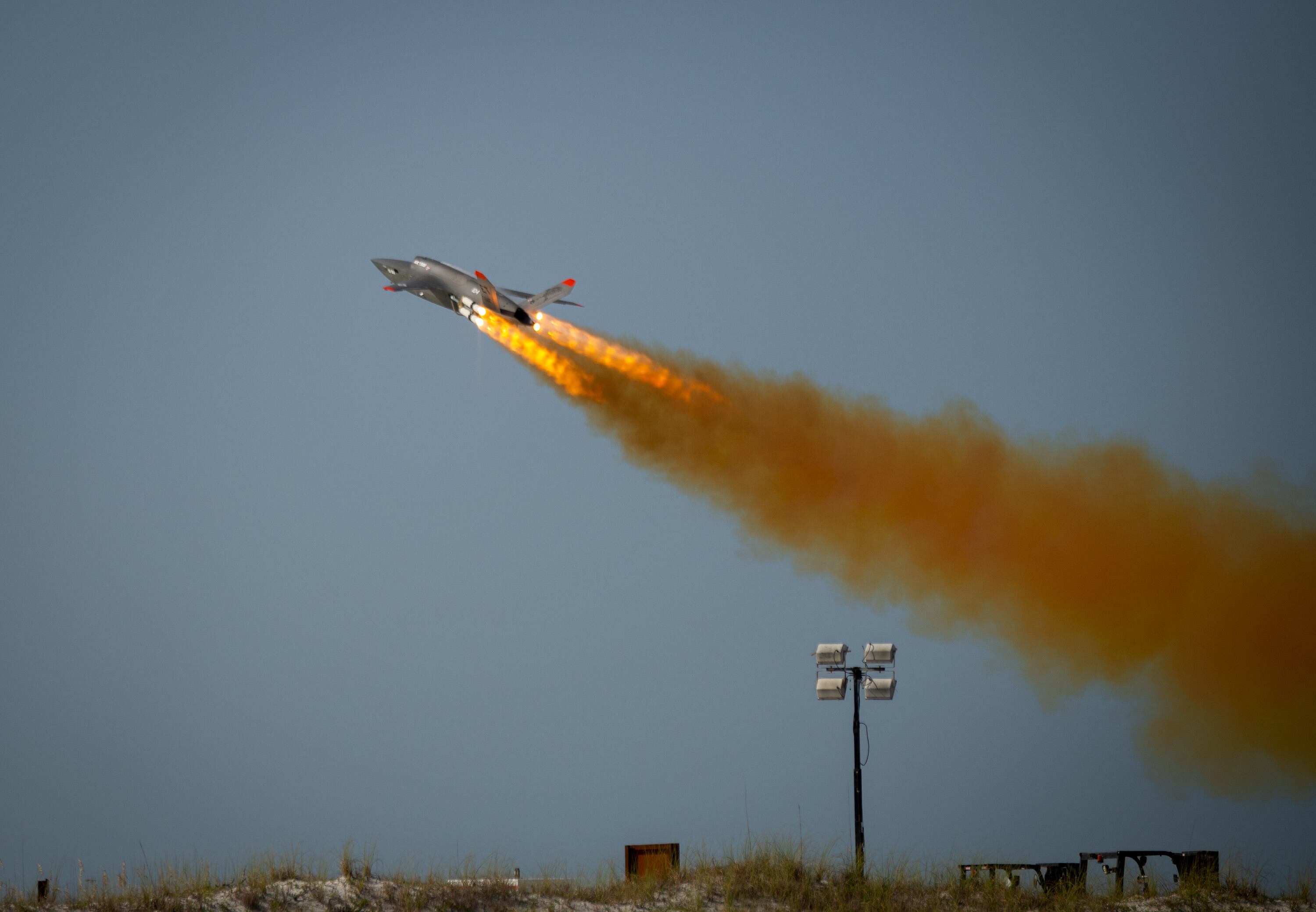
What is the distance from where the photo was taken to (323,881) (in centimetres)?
2511

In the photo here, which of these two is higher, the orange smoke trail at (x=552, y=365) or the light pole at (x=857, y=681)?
the orange smoke trail at (x=552, y=365)

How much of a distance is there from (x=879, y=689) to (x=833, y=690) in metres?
1.14

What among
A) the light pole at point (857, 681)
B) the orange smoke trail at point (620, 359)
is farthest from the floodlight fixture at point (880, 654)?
the orange smoke trail at point (620, 359)

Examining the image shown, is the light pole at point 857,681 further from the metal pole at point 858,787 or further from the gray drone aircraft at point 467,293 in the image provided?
the gray drone aircraft at point 467,293

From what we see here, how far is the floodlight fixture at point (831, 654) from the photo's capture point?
98.8 ft

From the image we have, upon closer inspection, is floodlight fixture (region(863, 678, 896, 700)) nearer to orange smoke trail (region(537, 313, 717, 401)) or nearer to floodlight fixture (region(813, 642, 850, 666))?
floodlight fixture (region(813, 642, 850, 666))

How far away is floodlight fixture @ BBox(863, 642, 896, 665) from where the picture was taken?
2975 cm

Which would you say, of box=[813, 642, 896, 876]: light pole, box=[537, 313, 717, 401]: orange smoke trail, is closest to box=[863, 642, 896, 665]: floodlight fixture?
box=[813, 642, 896, 876]: light pole

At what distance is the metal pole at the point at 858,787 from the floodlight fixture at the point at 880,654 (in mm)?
323

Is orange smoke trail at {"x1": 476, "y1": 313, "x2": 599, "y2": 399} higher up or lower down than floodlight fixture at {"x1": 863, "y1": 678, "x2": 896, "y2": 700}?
higher up

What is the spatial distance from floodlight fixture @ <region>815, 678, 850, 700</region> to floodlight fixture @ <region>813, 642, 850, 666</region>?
16.3 inches

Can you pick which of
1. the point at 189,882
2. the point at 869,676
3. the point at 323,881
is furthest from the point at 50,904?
the point at 869,676

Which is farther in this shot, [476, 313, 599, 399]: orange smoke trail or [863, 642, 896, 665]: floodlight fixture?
[476, 313, 599, 399]: orange smoke trail

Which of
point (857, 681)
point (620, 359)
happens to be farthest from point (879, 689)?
point (620, 359)
